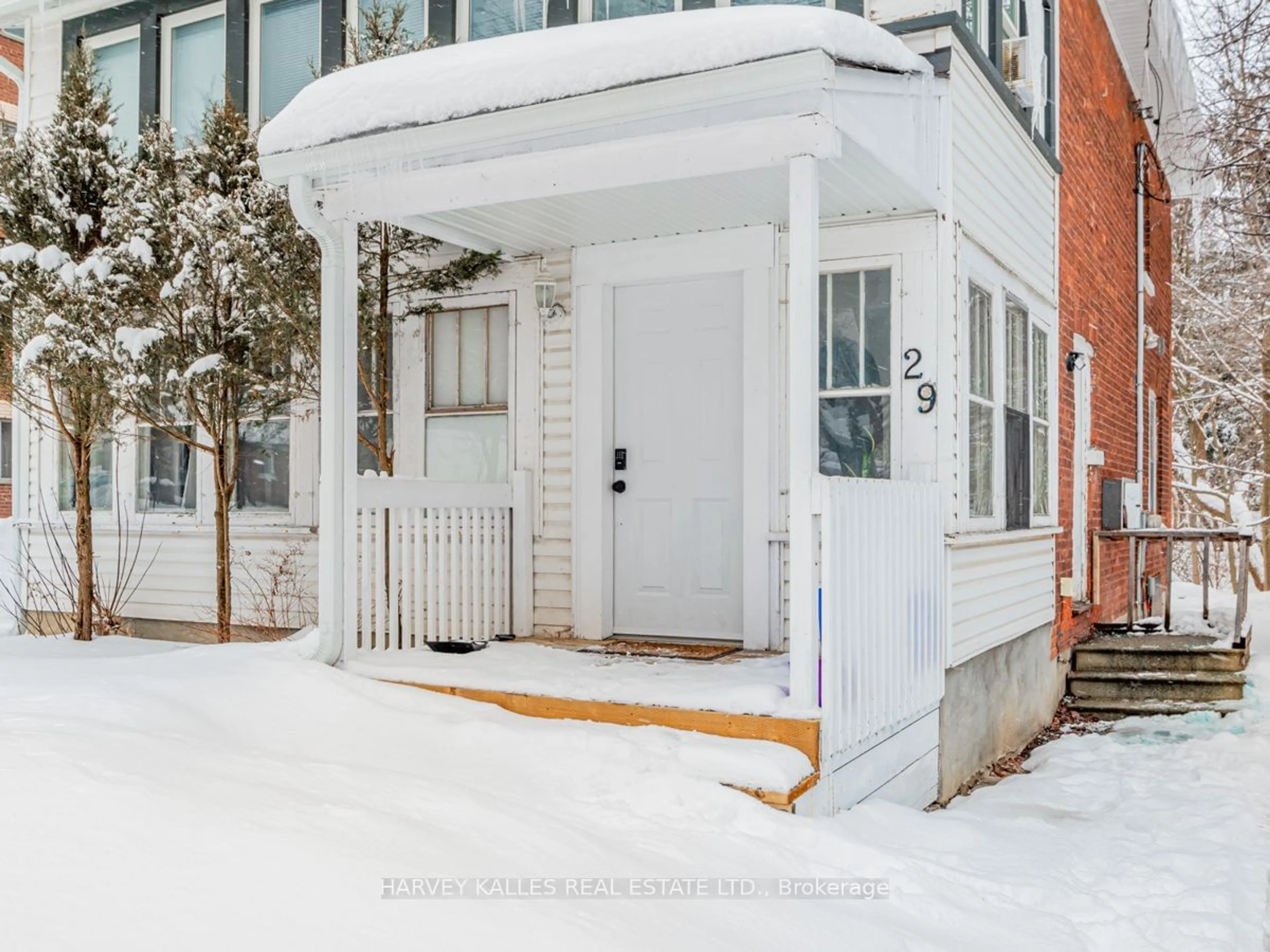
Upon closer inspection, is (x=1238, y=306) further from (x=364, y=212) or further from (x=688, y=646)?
(x=364, y=212)

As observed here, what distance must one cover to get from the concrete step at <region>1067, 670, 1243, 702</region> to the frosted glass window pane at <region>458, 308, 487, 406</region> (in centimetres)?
527

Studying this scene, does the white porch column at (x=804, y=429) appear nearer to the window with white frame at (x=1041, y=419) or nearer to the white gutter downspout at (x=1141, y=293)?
the window with white frame at (x=1041, y=419)

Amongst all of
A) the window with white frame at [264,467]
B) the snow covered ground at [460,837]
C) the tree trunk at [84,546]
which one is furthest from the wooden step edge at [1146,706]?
the tree trunk at [84,546]

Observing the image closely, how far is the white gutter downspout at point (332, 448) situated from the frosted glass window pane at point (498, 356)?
1681 millimetres

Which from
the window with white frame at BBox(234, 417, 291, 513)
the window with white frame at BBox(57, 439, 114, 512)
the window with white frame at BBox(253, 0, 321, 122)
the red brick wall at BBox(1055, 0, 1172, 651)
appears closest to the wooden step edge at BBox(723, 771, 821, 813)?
the window with white frame at BBox(234, 417, 291, 513)

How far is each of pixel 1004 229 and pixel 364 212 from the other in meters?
3.88

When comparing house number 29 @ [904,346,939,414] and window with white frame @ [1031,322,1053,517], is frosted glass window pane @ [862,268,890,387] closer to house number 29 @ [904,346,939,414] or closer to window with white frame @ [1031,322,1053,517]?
house number 29 @ [904,346,939,414]

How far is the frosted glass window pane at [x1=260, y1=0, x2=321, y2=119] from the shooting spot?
7895 millimetres

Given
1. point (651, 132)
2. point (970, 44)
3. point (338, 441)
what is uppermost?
point (970, 44)

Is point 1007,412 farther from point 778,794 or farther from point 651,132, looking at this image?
point 778,794

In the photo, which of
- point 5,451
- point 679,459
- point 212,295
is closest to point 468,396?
point 679,459

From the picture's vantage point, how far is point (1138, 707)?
323 inches

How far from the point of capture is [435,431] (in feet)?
23.3

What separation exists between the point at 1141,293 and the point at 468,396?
8202mm
